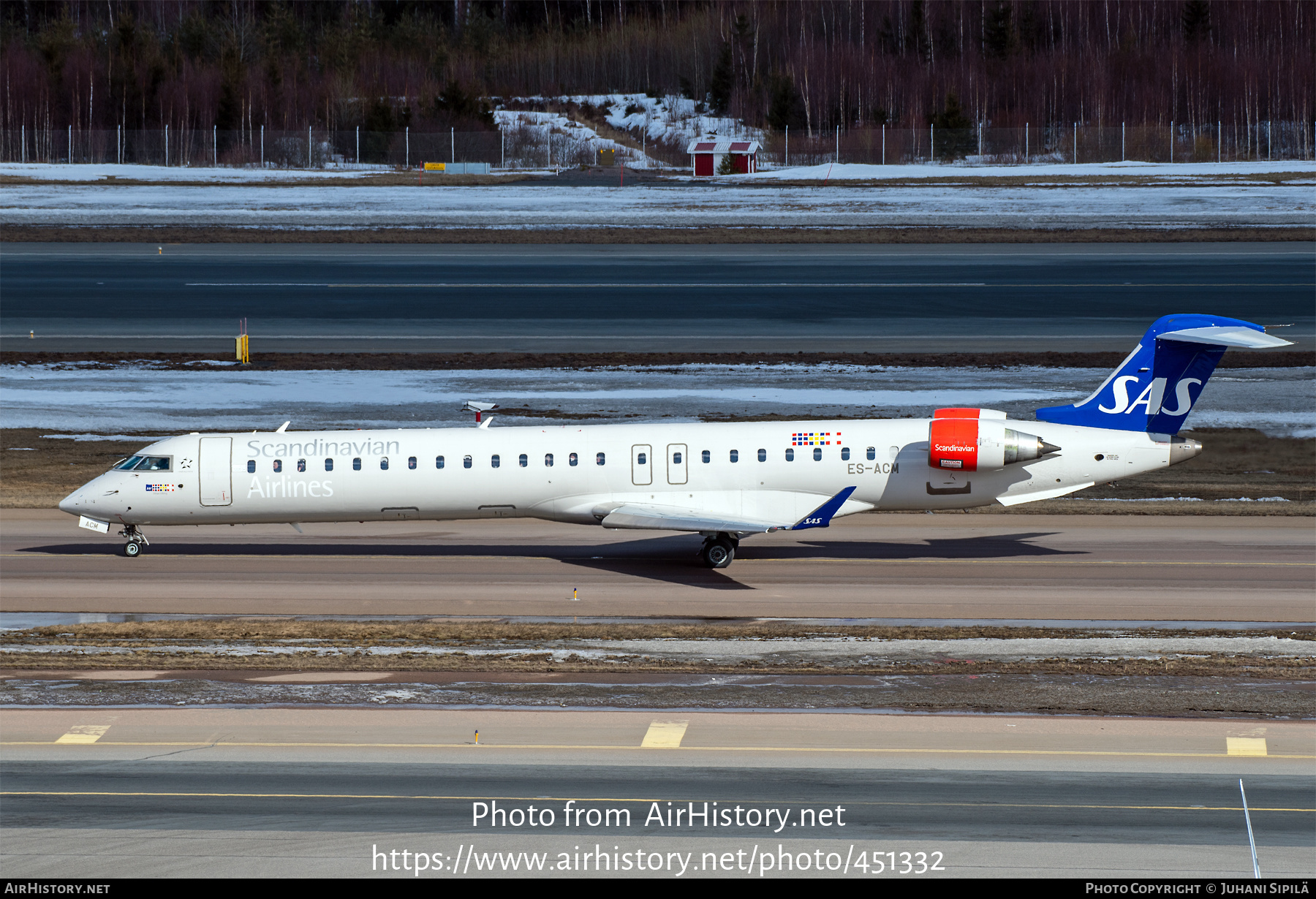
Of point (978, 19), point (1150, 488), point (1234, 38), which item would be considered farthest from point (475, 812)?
point (978, 19)

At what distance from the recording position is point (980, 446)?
27500 mm

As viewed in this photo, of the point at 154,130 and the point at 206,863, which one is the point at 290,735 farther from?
the point at 154,130

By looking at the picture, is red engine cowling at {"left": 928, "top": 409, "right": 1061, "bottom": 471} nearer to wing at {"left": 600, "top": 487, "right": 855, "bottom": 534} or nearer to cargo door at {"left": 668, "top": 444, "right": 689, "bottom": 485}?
wing at {"left": 600, "top": 487, "right": 855, "bottom": 534}

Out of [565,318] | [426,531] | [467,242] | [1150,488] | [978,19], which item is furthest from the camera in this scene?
[978,19]

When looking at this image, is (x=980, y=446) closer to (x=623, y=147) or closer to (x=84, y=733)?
(x=84, y=733)

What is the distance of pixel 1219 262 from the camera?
2552 inches

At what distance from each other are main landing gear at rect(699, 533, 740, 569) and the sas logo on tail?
8.25 m

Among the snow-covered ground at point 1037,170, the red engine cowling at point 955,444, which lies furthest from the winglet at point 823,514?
the snow-covered ground at point 1037,170

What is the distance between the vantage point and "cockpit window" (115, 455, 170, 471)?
2839cm

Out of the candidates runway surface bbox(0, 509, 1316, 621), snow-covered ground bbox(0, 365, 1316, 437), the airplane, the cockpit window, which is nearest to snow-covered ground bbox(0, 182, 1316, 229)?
snow-covered ground bbox(0, 365, 1316, 437)

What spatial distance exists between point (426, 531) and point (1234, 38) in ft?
402

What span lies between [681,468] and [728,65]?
108 meters

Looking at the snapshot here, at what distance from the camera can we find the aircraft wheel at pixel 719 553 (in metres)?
28.0

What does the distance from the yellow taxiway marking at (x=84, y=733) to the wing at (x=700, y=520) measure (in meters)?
11.7
